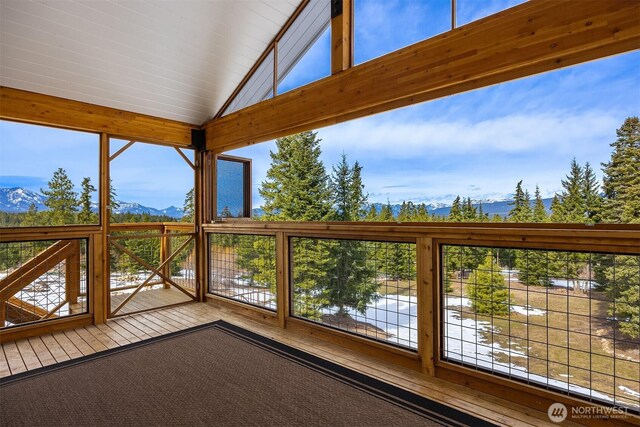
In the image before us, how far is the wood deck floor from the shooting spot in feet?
6.51

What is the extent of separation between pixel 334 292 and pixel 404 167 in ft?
4.78

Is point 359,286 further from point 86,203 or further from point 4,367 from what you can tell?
point 86,203

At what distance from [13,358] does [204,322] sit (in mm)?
1578


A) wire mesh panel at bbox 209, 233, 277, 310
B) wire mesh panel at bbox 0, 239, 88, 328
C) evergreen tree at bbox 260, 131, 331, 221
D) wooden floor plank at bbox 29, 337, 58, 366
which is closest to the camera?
wooden floor plank at bbox 29, 337, 58, 366

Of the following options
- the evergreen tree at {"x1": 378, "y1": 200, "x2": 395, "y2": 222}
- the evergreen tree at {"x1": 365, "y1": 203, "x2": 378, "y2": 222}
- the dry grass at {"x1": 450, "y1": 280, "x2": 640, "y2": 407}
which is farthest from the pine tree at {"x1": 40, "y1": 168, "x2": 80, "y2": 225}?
the dry grass at {"x1": 450, "y1": 280, "x2": 640, "y2": 407}

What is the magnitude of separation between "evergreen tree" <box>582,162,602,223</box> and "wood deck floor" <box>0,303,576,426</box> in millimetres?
1202

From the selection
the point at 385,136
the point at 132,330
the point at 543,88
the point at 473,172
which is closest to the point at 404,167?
the point at 385,136

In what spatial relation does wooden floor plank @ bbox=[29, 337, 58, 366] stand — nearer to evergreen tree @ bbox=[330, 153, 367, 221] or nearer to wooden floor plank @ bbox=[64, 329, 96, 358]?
wooden floor plank @ bbox=[64, 329, 96, 358]

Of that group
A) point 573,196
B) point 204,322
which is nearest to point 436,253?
point 573,196

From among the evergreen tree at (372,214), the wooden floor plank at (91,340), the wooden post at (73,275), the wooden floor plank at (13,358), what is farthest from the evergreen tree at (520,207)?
the wooden post at (73,275)

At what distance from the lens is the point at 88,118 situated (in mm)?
3621

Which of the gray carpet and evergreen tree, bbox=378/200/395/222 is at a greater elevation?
evergreen tree, bbox=378/200/395/222

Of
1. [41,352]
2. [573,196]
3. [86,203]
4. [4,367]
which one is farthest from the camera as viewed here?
[86,203]

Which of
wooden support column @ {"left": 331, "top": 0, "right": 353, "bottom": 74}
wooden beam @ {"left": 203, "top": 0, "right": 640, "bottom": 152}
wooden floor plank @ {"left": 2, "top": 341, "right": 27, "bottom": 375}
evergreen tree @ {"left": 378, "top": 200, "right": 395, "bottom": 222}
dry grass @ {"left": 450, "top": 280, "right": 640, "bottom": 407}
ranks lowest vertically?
wooden floor plank @ {"left": 2, "top": 341, "right": 27, "bottom": 375}
